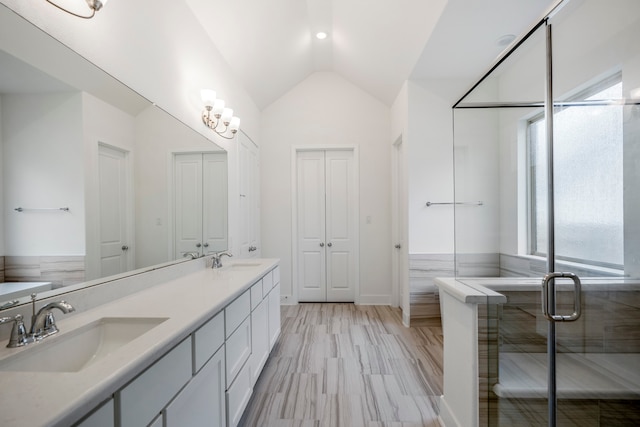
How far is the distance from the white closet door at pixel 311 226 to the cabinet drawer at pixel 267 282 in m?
1.66

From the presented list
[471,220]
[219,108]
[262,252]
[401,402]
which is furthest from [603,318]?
[262,252]

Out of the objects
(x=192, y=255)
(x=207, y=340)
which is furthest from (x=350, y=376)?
(x=192, y=255)

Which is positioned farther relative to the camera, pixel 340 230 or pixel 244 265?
pixel 340 230

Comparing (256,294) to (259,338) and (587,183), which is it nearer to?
(259,338)

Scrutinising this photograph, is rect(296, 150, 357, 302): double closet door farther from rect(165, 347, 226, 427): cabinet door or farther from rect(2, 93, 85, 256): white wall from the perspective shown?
rect(2, 93, 85, 256): white wall

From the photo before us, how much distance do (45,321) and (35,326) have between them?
0.03m

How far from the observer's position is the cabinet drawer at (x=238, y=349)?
146 centimetres

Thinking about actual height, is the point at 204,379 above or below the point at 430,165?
below

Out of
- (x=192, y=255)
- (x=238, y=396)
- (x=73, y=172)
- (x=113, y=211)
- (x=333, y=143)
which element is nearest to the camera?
(x=73, y=172)

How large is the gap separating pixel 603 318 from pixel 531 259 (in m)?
0.35

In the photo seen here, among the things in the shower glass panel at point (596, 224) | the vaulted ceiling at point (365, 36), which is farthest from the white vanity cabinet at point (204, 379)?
the vaulted ceiling at point (365, 36)

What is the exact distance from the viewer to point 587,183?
1199 millimetres

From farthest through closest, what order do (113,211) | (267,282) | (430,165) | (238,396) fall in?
1. (430,165)
2. (267,282)
3. (238,396)
4. (113,211)

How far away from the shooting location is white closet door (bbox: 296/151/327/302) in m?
4.16
